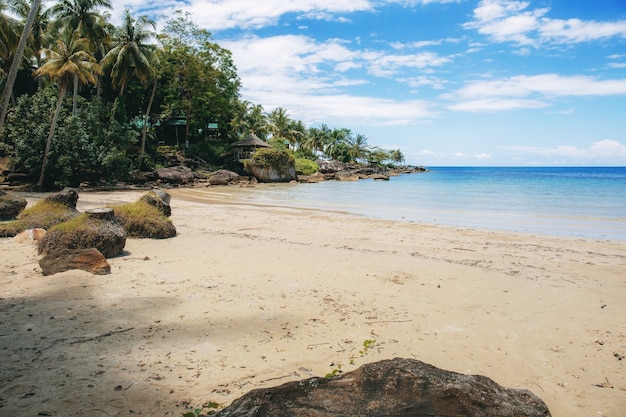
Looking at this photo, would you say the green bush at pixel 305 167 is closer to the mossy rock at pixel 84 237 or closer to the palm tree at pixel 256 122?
the palm tree at pixel 256 122

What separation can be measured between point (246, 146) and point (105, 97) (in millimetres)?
15279

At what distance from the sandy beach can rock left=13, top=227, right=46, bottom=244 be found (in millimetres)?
187

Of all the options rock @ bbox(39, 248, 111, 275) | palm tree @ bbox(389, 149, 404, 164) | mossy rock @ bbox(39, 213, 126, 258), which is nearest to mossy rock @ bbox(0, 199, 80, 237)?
mossy rock @ bbox(39, 213, 126, 258)

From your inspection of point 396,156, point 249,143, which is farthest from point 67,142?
point 396,156

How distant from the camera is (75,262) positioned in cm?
605

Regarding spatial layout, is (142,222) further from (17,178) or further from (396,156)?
(396,156)

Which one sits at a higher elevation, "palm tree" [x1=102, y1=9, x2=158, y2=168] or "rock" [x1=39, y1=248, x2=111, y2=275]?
"palm tree" [x1=102, y1=9, x2=158, y2=168]

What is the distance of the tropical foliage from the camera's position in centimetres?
2536

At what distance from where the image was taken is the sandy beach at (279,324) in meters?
3.17

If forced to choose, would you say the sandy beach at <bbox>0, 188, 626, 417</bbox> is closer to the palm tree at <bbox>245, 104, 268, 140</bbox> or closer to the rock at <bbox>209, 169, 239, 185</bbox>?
the rock at <bbox>209, 169, 239, 185</bbox>

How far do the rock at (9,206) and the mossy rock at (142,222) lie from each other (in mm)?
3262

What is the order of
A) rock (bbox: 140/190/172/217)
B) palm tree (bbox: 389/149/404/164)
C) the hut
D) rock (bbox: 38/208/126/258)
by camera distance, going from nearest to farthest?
rock (bbox: 38/208/126/258) < rock (bbox: 140/190/172/217) < the hut < palm tree (bbox: 389/149/404/164)

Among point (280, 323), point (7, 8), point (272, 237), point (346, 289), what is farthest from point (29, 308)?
point (7, 8)

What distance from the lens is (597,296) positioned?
19.7ft
